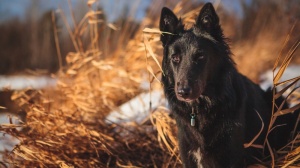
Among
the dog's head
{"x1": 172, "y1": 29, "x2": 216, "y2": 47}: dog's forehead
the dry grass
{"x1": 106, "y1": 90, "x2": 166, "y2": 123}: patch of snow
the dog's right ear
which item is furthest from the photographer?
{"x1": 106, "y1": 90, "x2": 166, "y2": 123}: patch of snow

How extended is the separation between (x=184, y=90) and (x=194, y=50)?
0.37 m

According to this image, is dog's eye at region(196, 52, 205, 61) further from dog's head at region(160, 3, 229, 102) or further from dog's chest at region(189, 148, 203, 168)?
dog's chest at region(189, 148, 203, 168)

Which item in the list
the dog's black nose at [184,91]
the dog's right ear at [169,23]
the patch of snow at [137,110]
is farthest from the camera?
the patch of snow at [137,110]

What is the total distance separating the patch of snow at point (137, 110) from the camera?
3568mm

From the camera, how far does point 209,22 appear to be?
7.18 feet

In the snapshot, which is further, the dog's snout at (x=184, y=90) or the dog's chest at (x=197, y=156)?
the dog's chest at (x=197, y=156)

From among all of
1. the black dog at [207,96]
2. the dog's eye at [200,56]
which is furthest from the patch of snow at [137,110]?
the dog's eye at [200,56]

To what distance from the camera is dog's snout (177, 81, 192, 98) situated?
1951 millimetres

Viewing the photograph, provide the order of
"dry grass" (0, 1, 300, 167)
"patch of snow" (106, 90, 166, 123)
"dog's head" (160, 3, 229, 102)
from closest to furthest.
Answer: "dog's head" (160, 3, 229, 102) < "dry grass" (0, 1, 300, 167) < "patch of snow" (106, 90, 166, 123)

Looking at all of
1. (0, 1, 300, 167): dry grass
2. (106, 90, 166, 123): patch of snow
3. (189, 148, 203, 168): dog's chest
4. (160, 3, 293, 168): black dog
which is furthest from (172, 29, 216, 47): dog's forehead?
(106, 90, 166, 123): patch of snow

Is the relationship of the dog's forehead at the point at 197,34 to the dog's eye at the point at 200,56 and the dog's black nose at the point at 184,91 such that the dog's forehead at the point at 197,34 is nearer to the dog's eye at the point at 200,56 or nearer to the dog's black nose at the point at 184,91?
the dog's eye at the point at 200,56

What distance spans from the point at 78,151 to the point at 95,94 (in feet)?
3.38

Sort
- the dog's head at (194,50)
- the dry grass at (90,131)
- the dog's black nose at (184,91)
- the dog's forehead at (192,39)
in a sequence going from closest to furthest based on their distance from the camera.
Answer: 1. the dog's black nose at (184,91)
2. the dog's head at (194,50)
3. the dog's forehead at (192,39)
4. the dry grass at (90,131)

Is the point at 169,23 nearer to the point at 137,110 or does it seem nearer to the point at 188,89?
the point at 188,89
